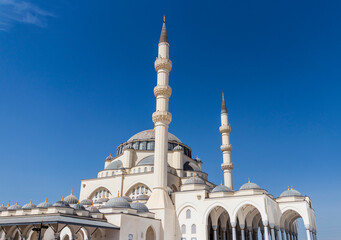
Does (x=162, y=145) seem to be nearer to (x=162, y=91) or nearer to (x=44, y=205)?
(x=162, y=91)

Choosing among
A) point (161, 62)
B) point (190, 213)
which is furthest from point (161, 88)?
point (190, 213)

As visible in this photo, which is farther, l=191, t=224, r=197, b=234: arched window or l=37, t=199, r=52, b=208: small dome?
l=191, t=224, r=197, b=234: arched window

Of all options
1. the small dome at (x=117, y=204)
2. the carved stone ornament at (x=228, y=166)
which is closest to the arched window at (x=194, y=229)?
the small dome at (x=117, y=204)

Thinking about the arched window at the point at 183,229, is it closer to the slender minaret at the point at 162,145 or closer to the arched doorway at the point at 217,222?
the slender minaret at the point at 162,145

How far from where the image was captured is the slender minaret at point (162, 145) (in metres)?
24.3

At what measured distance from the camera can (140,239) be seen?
21.2 meters

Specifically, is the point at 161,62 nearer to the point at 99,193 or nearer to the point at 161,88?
the point at 161,88

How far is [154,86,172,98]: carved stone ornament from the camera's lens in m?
27.9

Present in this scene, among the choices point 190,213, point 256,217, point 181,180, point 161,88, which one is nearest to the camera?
point 190,213

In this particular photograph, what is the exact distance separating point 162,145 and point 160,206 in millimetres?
4871

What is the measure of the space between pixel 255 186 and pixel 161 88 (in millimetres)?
11284

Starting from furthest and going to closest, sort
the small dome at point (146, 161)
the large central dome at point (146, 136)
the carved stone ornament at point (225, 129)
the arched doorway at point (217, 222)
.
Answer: the large central dome at point (146, 136)
the carved stone ornament at point (225, 129)
the small dome at point (146, 161)
the arched doorway at point (217, 222)

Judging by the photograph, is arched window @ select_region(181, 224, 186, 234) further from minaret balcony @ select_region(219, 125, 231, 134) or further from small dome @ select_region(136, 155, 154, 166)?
minaret balcony @ select_region(219, 125, 231, 134)

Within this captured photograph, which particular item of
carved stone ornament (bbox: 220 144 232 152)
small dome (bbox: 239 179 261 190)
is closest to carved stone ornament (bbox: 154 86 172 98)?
small dome (bbox: 239 179 261 190)
